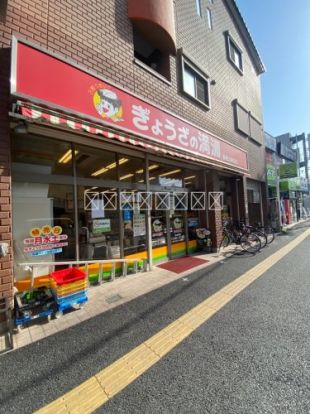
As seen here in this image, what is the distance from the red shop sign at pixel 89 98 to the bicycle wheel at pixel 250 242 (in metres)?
4.43

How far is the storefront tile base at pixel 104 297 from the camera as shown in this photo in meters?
3.52

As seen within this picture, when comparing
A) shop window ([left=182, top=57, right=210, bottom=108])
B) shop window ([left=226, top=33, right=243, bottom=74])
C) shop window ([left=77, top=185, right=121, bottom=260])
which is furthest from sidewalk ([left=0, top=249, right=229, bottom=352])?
shop window ([left=226, top=33, right=243, bottom=74])

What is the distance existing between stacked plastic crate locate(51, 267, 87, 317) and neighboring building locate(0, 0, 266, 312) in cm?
74

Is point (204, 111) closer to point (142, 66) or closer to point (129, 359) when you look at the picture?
point (142, 66)

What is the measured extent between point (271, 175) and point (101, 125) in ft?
50.4

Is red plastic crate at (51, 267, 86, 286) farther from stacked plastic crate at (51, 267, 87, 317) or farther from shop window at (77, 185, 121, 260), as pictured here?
shop window at (77, 185, 121, 260)

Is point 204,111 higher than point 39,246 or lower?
higher

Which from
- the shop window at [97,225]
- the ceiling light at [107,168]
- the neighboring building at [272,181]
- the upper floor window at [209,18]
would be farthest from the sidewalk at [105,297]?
the upper floor window at [209,18]

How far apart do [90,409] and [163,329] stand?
5.20 feet

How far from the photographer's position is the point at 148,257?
22.7 ft

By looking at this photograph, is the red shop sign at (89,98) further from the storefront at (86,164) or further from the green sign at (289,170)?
the green sign at (289,170)

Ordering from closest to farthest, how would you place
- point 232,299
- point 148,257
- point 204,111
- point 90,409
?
point 90,409 < point 232,299 < point 148,257 < point 204,111

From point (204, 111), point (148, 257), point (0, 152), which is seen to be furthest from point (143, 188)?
point (204, 111)

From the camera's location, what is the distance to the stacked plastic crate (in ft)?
13.0
